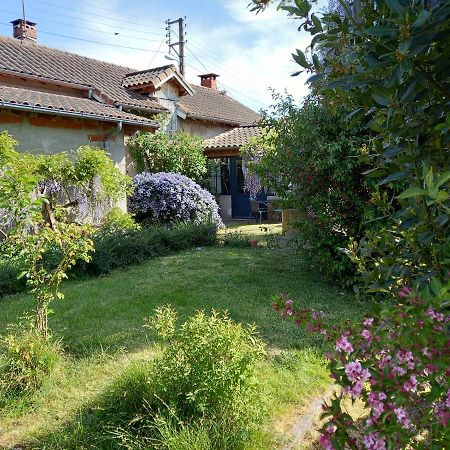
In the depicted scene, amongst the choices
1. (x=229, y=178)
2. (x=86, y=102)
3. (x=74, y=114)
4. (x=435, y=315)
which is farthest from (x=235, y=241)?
(x=435, y=315)

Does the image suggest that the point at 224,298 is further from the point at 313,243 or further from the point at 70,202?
the point at 70,202

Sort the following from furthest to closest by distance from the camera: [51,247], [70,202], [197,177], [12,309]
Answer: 1. [197,177]
2. [70,202]
3. [51,247]
4. [12,309]

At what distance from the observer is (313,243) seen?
630 centimetres

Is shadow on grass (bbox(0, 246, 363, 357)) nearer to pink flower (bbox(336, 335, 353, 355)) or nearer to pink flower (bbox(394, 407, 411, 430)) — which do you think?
pink flower (bbox(336, 335, 353, 355))

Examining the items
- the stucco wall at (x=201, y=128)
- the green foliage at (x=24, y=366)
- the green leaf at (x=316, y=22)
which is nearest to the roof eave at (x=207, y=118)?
the stucco wall at (x=201, y=128)

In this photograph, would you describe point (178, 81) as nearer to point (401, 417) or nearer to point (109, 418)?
point (109, 418)

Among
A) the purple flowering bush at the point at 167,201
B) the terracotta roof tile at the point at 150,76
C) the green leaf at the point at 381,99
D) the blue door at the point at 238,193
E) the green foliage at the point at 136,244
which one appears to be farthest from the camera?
the blue door at the point at 238,193

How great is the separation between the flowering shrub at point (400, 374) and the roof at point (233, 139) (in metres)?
14.7

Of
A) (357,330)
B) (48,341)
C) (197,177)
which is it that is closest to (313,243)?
(48,341)

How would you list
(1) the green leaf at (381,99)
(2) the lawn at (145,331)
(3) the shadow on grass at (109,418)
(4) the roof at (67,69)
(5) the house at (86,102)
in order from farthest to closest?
(4) the roof at (67,69), (5) the house at (86,102), (2) the lawn at (145,331), (3) the shadow on grass at (109,418), (1) the green leaf at (381,99)

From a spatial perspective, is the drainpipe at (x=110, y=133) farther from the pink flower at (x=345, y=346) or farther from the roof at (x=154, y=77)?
the pink flower at (x=345, y=346)

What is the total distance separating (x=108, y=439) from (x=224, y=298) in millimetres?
3147

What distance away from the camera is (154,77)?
51.7 ft

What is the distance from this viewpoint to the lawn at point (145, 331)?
9.55 ft
